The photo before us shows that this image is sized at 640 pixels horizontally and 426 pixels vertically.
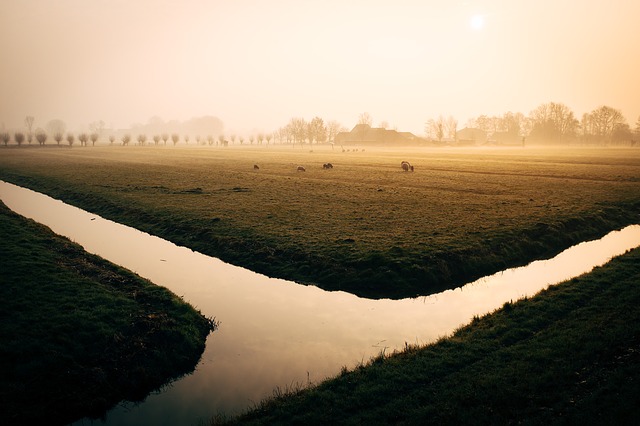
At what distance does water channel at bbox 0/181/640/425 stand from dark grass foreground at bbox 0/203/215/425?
72 cm

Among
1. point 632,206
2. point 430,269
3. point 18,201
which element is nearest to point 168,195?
point 18,201

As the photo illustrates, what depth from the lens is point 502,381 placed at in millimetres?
12047

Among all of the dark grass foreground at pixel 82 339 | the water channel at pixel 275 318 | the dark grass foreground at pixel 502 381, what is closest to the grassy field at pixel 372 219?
the water channel at pixel 275 318

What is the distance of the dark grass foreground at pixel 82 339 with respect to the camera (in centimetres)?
1232

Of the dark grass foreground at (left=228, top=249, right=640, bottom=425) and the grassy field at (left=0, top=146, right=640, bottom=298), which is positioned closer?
the dark grass foreground at (left=228, top=249, right=640, bottom=425)

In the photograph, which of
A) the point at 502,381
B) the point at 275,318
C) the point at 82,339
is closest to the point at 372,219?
the point at 275,318

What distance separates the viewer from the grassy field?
924 inches

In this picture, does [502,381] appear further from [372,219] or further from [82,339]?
[372,219]

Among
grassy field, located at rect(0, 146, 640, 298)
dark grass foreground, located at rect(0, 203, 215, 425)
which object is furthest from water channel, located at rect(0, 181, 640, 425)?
grassy field, located at rect(0, 146, 640, 298)

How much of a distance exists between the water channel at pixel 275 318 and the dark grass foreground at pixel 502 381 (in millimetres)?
1370

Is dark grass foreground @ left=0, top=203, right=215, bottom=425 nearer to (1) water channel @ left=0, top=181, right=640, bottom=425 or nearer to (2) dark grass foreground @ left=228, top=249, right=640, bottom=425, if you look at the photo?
(1) water channel @ left=0, top=181, right=640, bottom=425

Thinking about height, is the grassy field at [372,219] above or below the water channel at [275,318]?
above

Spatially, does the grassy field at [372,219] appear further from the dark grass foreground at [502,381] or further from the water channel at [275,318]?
the dark grass foreground at [502,381]

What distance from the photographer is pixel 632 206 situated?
133 feet
